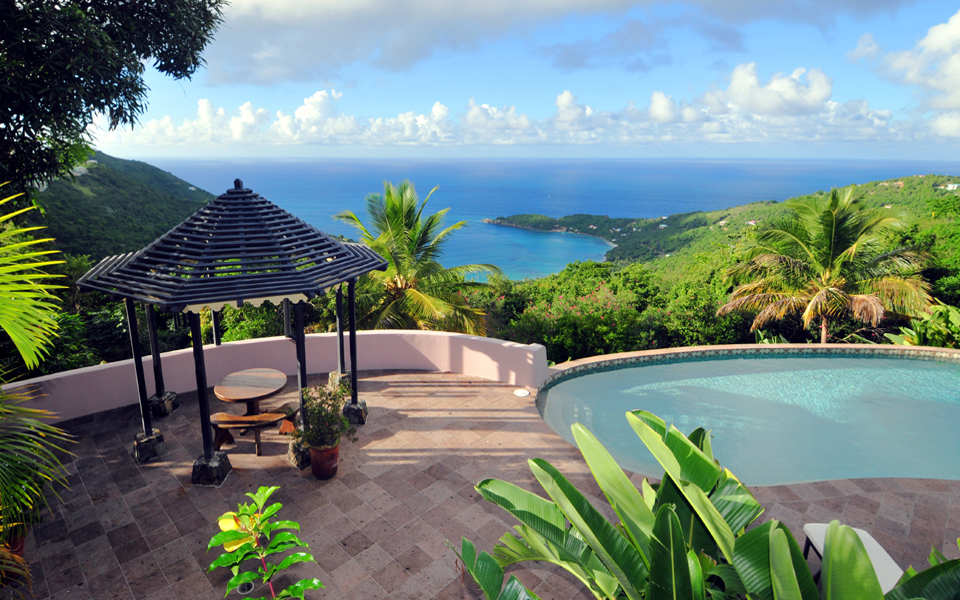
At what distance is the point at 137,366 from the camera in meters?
6.66

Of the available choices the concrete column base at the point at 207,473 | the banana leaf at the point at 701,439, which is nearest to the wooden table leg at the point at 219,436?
the concrete column base at the point at 207,473

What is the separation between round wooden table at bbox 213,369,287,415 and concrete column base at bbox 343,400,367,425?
3.21ft

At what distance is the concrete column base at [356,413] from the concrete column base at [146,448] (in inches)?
93.3

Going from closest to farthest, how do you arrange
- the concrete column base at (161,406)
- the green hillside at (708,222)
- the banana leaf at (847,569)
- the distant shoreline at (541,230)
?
the banana leaf at (847,569) < the concrete column base at (161,406) < the green hillside at (708,222) < the distant shoreline at (541,230)

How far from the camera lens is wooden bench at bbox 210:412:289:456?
21.1ft

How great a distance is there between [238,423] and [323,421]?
1.19 metres

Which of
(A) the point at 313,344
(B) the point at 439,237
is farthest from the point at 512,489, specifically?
(B) the point at 439,237

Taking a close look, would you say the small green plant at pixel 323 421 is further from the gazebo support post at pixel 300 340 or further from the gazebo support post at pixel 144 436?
the gazebo support post at pixel 144 436

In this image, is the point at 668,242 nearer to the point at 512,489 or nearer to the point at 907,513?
the point at 907,513

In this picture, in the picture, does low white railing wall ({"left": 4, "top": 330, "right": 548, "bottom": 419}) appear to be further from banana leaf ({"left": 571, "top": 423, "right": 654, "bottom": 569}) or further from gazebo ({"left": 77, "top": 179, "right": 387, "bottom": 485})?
banana leaf ({"left": 571, "top": 423, "right": 654, "bottom": 569})

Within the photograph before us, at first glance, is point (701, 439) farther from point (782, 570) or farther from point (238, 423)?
point (238, 423)

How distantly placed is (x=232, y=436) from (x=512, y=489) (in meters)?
4.89

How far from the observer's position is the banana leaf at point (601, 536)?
10.5ft

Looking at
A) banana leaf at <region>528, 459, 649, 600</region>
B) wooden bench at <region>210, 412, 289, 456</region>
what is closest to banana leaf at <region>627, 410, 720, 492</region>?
banana leaf at <region>528, 459, 649, 600</region>
